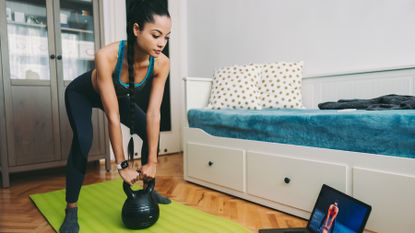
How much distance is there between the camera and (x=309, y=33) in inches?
84.4

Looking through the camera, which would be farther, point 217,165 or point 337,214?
point 217,165

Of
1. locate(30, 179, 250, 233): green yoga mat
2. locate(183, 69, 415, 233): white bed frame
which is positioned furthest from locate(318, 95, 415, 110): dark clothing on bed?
locate(30, 179, 250, 233): green yoga mat

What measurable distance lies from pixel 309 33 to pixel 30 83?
2.09 m

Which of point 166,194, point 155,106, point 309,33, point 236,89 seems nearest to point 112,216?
point 166,194

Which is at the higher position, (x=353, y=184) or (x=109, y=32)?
(x=109, y=32)

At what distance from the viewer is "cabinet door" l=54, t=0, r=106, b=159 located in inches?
88.6

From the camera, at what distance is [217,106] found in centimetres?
213

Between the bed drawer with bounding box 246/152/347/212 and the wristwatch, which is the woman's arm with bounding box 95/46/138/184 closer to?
the wristwatch

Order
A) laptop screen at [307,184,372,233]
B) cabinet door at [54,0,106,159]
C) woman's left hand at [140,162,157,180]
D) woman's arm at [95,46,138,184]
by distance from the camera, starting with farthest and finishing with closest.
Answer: cabinet door at [54,0,106,159], woman's left hand at [140,162,157,180], woman's arm at [95,46,138,184], laptop screen at [307,184,372,233]

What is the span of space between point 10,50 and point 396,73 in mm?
2577

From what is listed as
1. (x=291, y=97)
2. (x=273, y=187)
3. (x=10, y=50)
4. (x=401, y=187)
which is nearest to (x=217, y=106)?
(x=291, y=97)

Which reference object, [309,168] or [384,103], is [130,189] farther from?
[384,103]

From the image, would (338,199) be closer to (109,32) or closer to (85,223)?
(85,223)

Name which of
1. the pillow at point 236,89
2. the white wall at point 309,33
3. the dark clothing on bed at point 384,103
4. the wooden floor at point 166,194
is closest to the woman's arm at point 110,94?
the wooden floor at point 166,194
